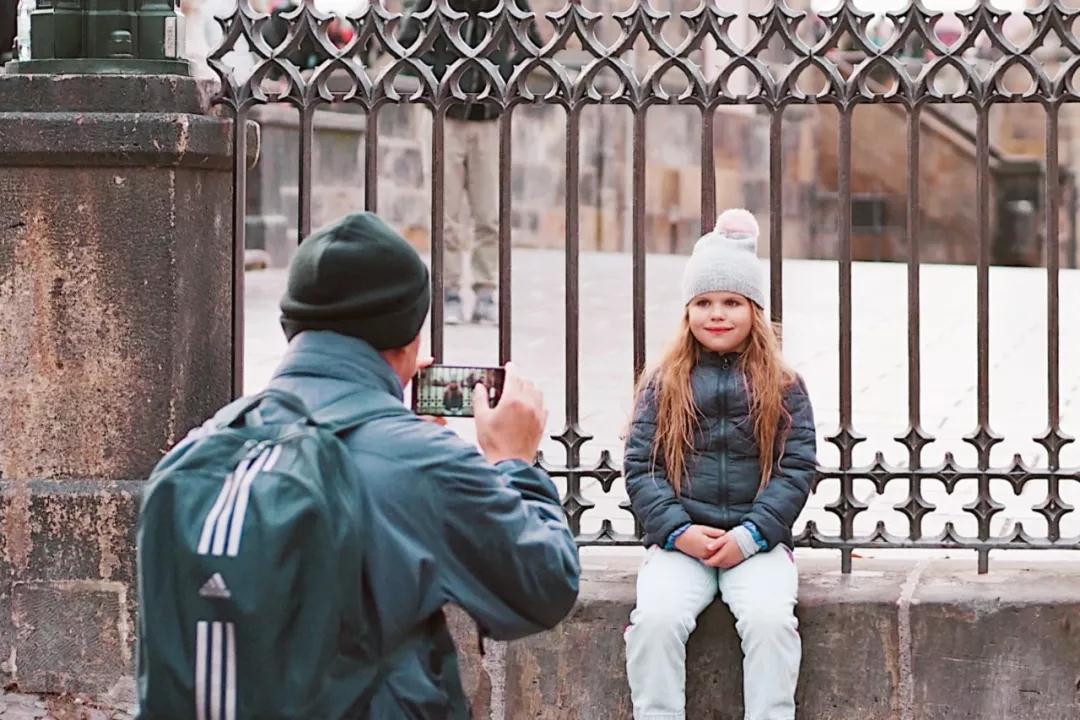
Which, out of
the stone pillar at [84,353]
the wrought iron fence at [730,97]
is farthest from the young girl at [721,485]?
the stone pillar at [84,353]

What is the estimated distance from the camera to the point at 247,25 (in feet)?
16.9

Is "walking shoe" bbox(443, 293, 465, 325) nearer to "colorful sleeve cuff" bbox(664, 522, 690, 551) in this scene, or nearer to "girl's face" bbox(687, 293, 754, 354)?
"girl's face" bbox(687, 293, 754, 354)

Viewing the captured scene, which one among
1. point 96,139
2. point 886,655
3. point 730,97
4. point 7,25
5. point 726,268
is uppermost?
point 7,25

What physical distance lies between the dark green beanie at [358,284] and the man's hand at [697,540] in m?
2.04

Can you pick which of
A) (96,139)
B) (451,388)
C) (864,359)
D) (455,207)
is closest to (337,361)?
(451,388)

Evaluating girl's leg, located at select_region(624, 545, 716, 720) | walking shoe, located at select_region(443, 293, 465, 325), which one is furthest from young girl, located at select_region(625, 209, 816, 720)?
walking shoe, located at select_region(443, 293, 465, 325)

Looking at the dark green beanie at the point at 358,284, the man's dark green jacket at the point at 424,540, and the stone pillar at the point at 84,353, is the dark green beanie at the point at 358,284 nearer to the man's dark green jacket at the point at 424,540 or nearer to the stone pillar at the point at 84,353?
the man's dark green jacket at the point at 424,540

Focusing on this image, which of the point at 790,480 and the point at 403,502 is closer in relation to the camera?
the point at 403,502

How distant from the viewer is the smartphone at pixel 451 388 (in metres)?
3.10

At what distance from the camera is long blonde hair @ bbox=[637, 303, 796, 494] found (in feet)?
15.8

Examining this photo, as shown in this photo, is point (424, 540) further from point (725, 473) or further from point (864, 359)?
point (864, 359)

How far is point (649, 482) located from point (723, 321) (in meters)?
0.42

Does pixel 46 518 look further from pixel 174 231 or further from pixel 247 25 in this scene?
pixel 247 25

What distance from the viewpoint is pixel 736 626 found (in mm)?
4832
